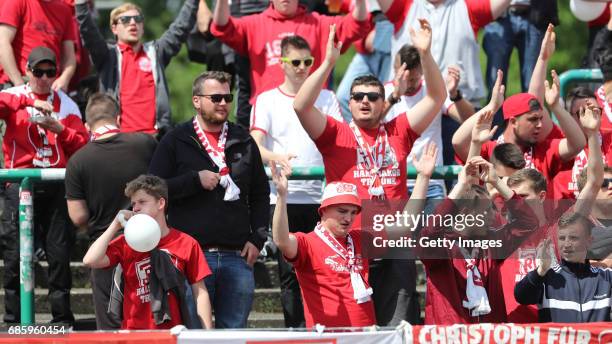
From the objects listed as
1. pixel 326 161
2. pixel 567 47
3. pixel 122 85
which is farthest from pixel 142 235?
pixel 567 47

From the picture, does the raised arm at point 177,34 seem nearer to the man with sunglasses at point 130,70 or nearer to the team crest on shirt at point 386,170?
the man with sunglasses at point 130,70

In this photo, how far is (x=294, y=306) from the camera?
9.55 metres

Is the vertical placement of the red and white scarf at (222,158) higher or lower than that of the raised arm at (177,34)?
lower

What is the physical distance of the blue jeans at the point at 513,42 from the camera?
12109mm

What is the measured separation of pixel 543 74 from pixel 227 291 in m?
3.08

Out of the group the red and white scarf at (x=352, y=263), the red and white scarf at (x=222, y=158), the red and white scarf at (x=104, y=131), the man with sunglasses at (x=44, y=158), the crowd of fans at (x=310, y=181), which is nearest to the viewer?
the crowd of fans at (x=310, y=181)

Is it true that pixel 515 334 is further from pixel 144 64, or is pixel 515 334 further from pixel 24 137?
pixel 144 64

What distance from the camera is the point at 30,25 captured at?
444 inches

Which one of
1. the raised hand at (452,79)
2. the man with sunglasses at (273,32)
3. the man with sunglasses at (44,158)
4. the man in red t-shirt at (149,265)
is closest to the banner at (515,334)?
the man in red t-shirt at (149,265)

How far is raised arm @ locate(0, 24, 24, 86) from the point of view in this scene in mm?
10914

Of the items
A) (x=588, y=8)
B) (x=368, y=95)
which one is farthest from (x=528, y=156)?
(x=588, y=8)

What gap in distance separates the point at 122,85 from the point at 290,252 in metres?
3.62

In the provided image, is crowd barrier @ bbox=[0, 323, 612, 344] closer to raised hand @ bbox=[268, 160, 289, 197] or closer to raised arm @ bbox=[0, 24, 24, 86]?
raised hand @ bbox=[268, 160, 289, 197]

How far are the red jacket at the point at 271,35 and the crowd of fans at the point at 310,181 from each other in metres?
0.02
